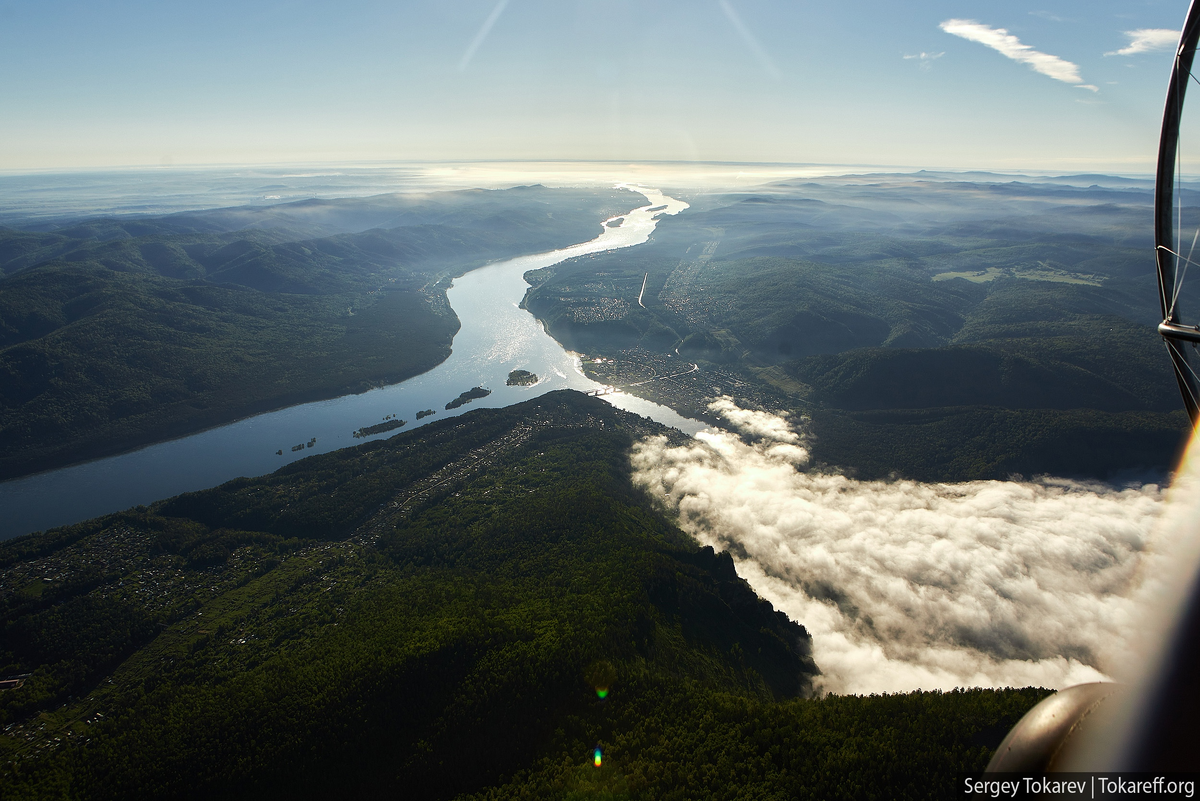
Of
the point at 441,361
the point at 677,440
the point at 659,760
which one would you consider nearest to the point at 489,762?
the point at 659,760

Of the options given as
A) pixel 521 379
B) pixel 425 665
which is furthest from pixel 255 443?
pixel 425 665

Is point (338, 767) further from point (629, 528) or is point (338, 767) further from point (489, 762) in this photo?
point (629, 528)

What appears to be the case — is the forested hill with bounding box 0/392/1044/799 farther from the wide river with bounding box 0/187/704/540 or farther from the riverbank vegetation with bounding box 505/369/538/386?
the riverbank vegetation with bounding box 505/369/538/386

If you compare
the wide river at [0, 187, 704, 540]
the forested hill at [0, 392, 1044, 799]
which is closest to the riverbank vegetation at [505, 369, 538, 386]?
the wide river at [0, 187, 704, 540]

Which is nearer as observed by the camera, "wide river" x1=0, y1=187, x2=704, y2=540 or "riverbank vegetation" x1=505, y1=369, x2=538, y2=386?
"wide river" x1=0, y1=187, x2=704, y2=540

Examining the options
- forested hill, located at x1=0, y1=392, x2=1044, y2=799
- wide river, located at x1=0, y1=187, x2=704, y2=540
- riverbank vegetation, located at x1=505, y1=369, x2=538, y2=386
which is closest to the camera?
forested hill, located at x1=0, y1=392, x2=1044, y2=799

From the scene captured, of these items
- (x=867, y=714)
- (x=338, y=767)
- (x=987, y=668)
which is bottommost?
(x=987, y=668)

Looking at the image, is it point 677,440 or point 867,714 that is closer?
point 867,714

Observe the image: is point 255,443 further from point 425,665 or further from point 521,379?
point 425,665

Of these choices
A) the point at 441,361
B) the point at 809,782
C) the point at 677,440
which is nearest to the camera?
the point at 809,782
